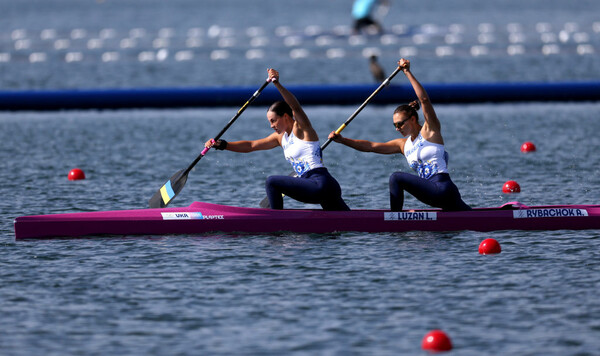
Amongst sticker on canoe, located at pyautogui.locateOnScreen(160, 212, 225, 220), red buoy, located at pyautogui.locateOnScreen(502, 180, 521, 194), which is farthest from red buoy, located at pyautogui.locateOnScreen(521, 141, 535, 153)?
sticker on canoe, located at pyautogui.locateOnScreen(160, 212, 225, 220)

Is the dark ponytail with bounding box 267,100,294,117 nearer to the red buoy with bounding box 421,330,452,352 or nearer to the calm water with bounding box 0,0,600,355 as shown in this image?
the calm water with bounding box 0,0,600,355

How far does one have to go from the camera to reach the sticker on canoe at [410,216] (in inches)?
476

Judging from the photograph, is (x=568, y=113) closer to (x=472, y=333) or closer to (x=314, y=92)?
(x=314, y=92)

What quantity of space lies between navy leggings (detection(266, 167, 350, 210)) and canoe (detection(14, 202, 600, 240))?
0.49 ft

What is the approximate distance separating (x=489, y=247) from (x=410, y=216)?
3.68 ft

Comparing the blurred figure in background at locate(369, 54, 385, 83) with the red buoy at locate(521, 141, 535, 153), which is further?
the blurred figure in background at locate(369, 54, 385, 83)

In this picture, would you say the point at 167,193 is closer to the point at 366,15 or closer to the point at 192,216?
the point at 192,216

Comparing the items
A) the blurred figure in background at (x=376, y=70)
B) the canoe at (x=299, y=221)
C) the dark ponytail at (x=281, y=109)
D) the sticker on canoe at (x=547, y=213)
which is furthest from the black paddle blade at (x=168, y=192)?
the blurred figure in background at (x=376, y=70)

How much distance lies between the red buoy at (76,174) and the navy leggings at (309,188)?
17.6 ft

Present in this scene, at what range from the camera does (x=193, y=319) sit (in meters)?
9.07

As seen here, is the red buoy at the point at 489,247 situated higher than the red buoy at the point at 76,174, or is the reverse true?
the red buoy at the point at 76,174

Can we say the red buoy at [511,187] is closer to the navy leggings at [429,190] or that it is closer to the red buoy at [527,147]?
the navy leggings at [429,190]

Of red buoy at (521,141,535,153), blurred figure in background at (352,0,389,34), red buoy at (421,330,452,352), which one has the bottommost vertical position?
red buoy at (421,330,452,352)

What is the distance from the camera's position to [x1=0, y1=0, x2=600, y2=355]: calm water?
858 centimetres
